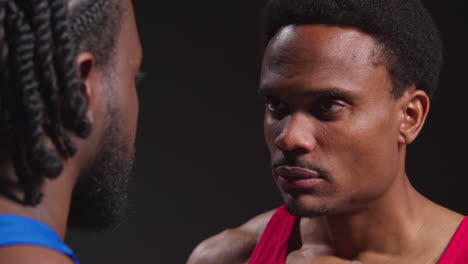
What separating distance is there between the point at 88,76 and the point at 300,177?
971 millimetres

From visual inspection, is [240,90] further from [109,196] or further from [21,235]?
[21,235]

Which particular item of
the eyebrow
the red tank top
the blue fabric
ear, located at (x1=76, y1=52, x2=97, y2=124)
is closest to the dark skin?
the eyebrow

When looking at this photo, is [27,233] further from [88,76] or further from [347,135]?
[347,135]

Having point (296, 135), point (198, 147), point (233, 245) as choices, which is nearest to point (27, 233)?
point (296, 135)

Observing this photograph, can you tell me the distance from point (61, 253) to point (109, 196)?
0.27 m

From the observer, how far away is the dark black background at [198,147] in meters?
4.11

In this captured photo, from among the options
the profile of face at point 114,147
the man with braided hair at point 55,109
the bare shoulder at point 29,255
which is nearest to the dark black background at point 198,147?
the profile of face at point 114,147

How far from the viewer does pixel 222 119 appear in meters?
4.12

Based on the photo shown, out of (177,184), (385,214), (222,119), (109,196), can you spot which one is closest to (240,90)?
(222,119)

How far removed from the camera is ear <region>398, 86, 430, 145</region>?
2.37 metres

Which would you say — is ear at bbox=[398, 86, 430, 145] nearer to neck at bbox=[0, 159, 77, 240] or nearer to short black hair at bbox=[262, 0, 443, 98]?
short black hair at bbox=[262, 0, 443, 98]

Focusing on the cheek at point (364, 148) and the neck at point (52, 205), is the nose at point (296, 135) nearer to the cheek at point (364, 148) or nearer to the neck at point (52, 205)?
the cheek at point (364, 148)

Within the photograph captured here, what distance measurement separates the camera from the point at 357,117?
2.24 metres

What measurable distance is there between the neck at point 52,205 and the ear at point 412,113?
1284mm
